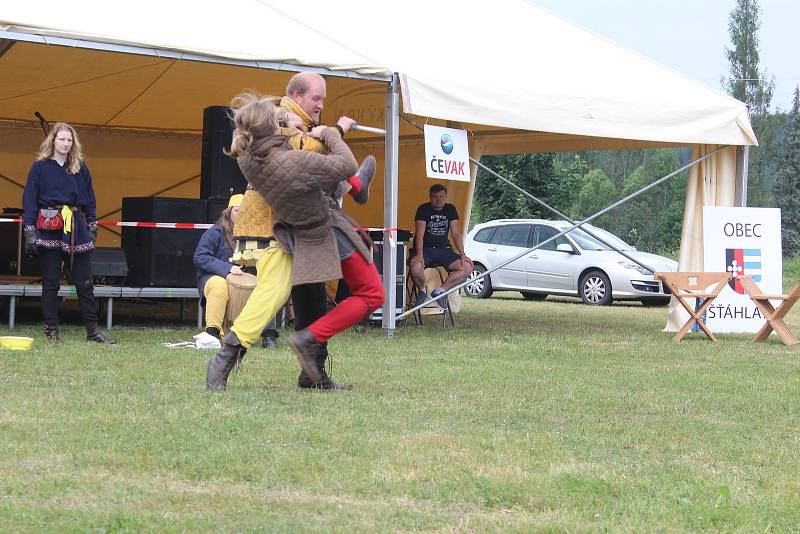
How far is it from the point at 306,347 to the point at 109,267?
20.2 ft

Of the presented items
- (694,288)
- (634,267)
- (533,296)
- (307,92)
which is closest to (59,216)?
(307,92)

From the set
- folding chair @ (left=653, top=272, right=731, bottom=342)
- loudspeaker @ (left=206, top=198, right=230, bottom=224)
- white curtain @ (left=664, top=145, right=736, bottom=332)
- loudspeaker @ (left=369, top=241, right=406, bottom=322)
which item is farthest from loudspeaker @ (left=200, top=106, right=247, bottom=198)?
white curtain @ (left=664, top=145, right=736, bottom=332)

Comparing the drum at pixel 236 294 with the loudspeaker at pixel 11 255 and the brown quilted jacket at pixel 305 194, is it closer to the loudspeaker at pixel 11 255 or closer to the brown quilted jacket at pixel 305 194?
the brown quilted jacket at pixel 305 194

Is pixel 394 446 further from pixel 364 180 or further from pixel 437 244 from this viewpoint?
pixel 437 244

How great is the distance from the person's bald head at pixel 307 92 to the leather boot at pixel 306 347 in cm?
118

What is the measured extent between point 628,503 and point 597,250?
1536cm

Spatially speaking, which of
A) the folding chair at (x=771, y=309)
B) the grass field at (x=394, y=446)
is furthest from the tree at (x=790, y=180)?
the grass field at (x=394, y=446)

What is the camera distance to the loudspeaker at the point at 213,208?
12.3 m

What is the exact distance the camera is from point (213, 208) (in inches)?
485

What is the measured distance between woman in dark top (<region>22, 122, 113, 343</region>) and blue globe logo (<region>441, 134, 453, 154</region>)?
3.24 meters

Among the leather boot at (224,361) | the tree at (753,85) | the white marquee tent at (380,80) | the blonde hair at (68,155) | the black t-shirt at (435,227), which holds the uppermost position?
the tree at (753,85)

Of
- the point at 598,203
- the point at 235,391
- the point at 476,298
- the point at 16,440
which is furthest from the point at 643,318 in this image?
the point at 598,203

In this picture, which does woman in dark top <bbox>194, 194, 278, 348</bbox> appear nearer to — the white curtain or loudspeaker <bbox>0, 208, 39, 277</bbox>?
loudspeaker <bbox>0, 208, 39, 277</bbox>

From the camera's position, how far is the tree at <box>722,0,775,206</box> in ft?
207
